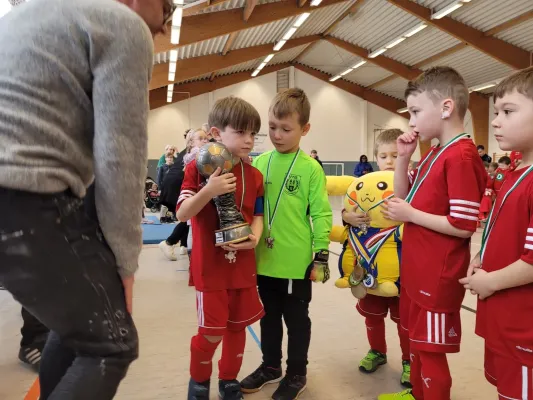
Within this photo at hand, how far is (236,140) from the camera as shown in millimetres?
1961

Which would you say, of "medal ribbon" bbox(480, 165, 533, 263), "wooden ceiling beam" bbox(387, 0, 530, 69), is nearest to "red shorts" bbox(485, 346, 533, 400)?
"medal ribbon" bbox(480, 165, 533, 263)

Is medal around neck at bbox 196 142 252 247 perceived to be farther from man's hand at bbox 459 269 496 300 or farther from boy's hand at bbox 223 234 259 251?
man's hand at bbox 459 269 496 300

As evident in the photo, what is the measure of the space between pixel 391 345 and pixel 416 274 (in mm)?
1162

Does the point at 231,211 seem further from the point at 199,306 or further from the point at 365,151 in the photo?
the point at 365,151

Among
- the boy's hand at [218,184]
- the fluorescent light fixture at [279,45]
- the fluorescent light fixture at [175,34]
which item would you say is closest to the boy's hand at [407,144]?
the boy's hand at [218,184]

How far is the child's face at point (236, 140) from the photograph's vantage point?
1.96 meters

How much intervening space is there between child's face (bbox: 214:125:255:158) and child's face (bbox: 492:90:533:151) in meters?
0.98

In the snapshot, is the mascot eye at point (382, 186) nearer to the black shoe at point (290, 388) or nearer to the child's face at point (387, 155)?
the child's face at point (387, 155)

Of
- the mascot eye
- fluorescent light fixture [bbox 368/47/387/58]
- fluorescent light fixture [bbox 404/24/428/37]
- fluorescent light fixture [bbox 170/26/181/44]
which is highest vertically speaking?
fluorescent light fixture [bbox 368/47/387/58]

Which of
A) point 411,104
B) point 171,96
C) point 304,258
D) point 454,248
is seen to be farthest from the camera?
point 171,96

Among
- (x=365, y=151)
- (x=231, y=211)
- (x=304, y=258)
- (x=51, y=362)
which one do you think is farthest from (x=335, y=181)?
(x=365, y=151)

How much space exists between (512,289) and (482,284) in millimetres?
88

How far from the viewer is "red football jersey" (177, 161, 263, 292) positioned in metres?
1.89

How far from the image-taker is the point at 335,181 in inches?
106
